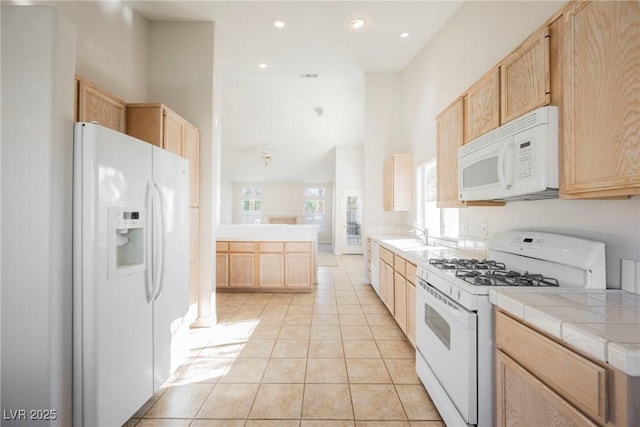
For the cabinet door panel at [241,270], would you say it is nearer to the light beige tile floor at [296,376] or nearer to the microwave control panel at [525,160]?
the light beige tile floor at [296,376]

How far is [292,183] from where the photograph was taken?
12453 millimetres

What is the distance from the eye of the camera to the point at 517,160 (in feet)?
5.09

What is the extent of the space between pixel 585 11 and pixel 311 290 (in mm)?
4316

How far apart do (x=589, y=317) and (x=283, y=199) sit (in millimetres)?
11724

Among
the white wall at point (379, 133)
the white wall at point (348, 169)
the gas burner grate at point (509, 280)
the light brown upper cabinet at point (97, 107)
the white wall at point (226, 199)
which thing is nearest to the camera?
the gas burner grate at point (509, 280)

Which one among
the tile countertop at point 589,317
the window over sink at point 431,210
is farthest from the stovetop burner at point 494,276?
the window over sink at point 431,210

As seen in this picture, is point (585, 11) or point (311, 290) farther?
point (311, 290)

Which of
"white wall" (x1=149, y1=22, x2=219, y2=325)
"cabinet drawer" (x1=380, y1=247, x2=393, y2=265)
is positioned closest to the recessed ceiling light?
"white wall" (x1=149, y1=22, x2=219, y2=325)

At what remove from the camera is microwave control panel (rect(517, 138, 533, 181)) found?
Result: 1.45 meters

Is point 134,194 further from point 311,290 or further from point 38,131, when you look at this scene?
point 311,290

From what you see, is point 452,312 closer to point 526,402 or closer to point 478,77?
point 526,402

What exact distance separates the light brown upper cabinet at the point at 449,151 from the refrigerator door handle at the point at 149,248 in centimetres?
225

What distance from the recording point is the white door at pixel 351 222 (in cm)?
902

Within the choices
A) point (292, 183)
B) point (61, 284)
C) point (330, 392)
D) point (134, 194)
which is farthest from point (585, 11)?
point (292, 183)
